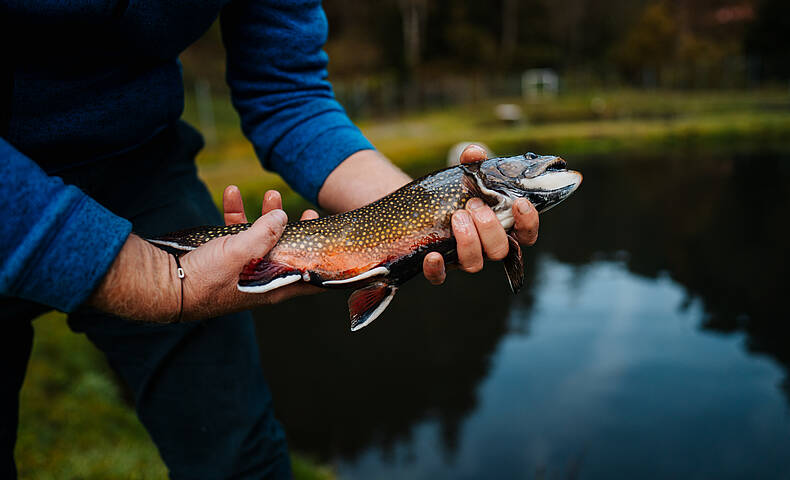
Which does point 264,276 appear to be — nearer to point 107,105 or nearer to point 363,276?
point 363,276

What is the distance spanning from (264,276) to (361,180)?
2.53 ft

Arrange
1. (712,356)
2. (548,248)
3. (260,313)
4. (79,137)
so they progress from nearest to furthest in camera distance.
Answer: (79,137) < (712,356) < (260,313) < (548,248)

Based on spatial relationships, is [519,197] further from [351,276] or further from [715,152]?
[715,152]

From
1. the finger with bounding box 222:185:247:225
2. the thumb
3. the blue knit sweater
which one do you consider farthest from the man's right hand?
the finger with bounding box 222:185:247:225

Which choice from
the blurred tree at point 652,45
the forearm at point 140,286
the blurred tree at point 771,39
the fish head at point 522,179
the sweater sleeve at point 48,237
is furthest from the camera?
the blurred tree at point 652,45

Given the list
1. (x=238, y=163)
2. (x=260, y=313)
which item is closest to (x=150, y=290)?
(x=260, y=313)

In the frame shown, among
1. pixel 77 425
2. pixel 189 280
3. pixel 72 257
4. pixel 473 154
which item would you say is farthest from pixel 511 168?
pixel 77 425

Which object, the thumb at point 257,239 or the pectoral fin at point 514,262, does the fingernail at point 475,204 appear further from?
the thumb at point 257,239

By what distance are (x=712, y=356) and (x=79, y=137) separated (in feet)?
27.4

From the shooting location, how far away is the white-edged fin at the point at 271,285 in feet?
7.05

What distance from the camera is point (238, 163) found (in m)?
16.5

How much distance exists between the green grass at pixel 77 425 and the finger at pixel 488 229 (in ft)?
10.5

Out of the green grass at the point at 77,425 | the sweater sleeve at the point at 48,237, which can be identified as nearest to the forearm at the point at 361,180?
the sweater sleeve at the point at 48,237

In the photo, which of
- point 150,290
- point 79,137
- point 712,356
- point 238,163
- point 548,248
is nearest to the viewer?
point 150,290
